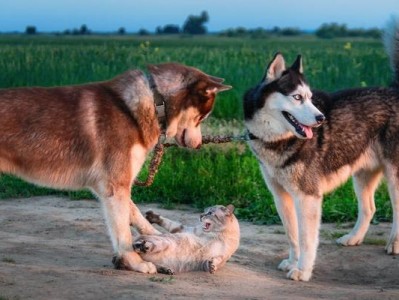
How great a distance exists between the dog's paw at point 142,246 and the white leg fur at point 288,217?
4.40 feet

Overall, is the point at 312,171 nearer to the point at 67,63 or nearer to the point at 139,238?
the point at 139,238

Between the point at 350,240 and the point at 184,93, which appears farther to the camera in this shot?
the point at 350,240

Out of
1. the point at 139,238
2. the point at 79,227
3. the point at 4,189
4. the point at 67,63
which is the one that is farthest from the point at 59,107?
the point at 67,63

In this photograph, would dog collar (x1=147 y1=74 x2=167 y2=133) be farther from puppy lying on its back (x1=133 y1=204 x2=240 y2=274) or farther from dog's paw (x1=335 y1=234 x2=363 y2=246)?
dog's paw (x1=335 y1=234 x2=363 y2=246)

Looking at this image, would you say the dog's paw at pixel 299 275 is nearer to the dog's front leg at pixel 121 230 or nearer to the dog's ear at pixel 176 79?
the dog's front leg at pixel 121 230

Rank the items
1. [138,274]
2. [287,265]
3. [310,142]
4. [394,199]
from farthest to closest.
A: [394,199], [287,265], [310,142], [138,274]

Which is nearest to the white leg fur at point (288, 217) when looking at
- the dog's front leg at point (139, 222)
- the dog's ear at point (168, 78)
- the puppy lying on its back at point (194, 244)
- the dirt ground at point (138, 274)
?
the dirt ground at point (138, 274)

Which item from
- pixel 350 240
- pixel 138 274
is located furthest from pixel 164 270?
pixel 350 240

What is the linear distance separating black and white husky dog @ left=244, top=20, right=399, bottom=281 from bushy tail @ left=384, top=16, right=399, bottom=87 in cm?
1

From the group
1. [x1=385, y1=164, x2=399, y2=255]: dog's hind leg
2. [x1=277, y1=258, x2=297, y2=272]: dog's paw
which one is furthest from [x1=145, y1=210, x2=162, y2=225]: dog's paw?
[x1=385, y1=164, x2=399, y2=255]: dog's hind leg

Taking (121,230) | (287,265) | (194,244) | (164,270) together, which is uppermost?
(121,230)

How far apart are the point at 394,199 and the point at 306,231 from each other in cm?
110

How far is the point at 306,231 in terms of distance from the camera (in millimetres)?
7660

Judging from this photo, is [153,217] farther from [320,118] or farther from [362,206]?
[362,206]
